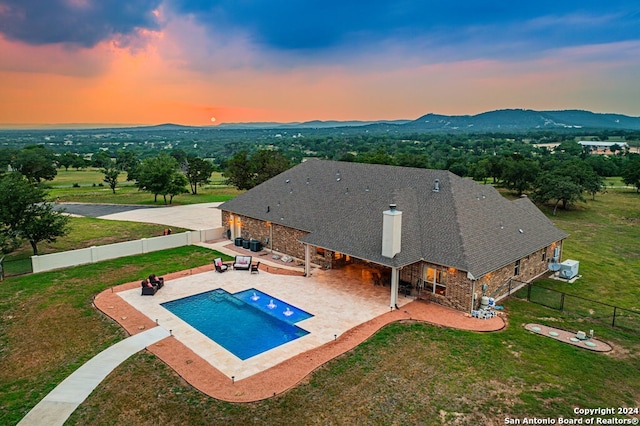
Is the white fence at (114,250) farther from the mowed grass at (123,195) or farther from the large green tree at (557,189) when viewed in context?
the large green tree at (557,189)

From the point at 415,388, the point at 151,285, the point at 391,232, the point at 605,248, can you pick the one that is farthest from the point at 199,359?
the point at 605,248

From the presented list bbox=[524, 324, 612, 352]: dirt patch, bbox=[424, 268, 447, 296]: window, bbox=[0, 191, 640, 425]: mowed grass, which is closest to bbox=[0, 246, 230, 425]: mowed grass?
bbox=[0, 191, 640, 425]: mowed grass

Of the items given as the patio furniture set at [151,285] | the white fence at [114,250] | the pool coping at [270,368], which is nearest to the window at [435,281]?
the pool coping at [270,368]

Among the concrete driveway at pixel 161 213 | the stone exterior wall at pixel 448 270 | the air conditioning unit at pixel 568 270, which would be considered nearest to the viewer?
the stone exterior wall at pixel 448 270

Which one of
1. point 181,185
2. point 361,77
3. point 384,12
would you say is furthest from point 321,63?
point 181,185

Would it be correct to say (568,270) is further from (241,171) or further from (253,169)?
(241,171)

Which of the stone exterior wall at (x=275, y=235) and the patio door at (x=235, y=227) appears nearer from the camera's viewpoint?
the stone exterior wall at (x=275, y=235)

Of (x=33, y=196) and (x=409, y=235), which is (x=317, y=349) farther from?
(x=33, y=196)
